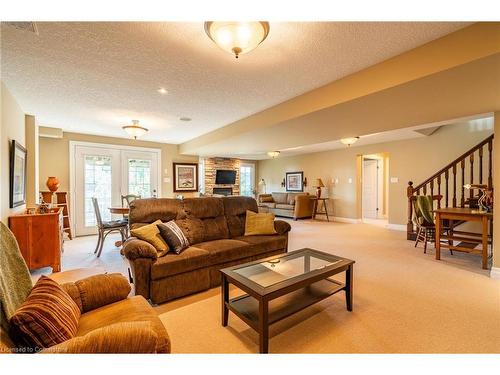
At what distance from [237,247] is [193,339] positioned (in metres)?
1.15

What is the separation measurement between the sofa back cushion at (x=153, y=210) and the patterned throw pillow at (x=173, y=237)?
1.04 ft

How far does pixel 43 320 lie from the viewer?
962 mm

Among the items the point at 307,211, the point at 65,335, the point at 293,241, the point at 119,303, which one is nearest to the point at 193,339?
the point at 119,303

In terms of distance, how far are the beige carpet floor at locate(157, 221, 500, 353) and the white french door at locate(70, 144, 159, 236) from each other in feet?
14.3

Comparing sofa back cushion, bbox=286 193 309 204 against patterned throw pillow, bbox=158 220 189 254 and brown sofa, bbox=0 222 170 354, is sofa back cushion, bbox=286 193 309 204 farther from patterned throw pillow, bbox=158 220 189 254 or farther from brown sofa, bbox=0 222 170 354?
brown sofa, bbox=0 222 170 354

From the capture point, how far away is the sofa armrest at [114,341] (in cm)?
87

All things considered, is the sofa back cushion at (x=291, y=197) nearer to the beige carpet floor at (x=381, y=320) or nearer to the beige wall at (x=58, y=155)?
the beige carpet floor at (x=381, y=320)

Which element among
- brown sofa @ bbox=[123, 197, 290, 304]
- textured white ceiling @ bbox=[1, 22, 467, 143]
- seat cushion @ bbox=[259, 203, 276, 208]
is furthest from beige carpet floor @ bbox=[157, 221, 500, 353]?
seat cushion @ bbox=[259, 203, 276, 208]

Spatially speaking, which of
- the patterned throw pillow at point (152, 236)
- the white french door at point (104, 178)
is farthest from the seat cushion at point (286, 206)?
the patterned throw pillow at point (152, 236)

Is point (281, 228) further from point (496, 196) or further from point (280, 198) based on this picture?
point (280, 198)

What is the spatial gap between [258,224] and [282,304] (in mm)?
1568

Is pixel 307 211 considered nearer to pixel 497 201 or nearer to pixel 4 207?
pixel 497 201

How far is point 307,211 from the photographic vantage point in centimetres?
775

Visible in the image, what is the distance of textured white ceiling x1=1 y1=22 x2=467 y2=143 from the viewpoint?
5.63 ft
